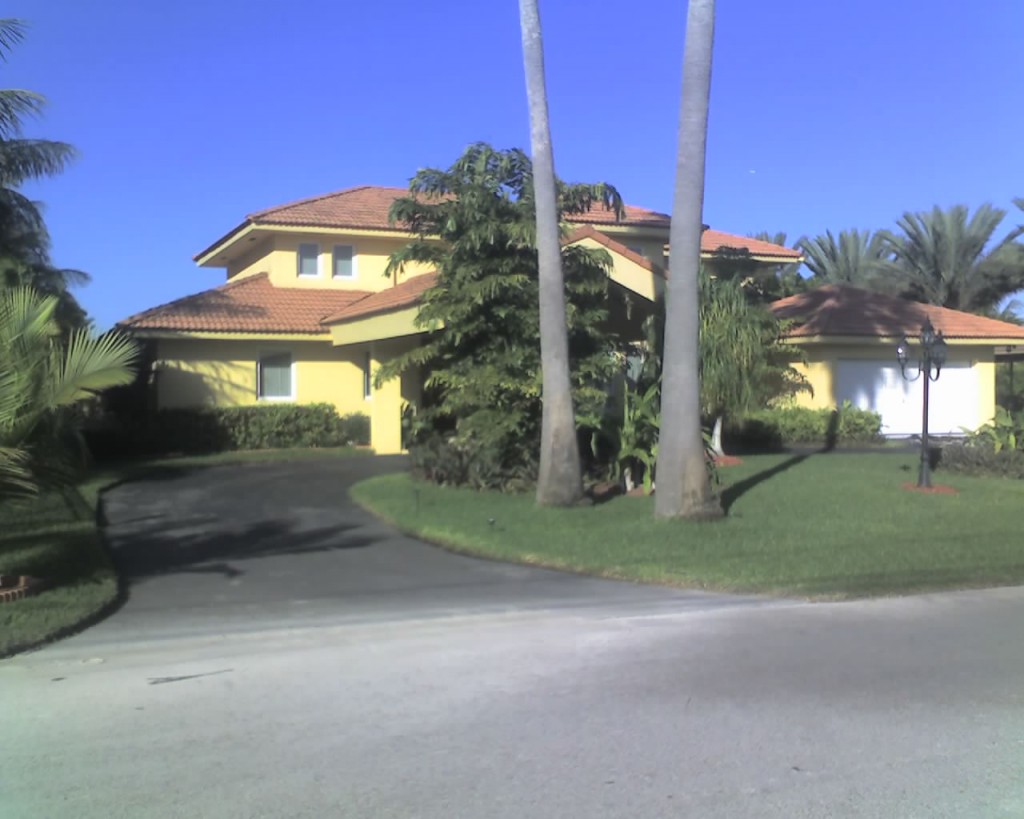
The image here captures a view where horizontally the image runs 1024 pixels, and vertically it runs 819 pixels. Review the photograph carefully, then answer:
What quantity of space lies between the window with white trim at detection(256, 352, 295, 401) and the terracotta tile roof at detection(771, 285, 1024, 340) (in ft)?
43.9

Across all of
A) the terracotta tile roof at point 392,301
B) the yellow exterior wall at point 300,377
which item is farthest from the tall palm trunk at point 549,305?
the yellow exterior wall at point 300,377

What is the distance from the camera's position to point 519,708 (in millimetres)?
5895

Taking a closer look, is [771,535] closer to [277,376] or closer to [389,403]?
[389,403]

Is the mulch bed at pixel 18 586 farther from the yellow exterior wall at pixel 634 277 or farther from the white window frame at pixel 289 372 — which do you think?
the white window frame at pixel 289 372

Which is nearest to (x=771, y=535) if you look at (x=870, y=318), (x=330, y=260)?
(x=870, y=318)

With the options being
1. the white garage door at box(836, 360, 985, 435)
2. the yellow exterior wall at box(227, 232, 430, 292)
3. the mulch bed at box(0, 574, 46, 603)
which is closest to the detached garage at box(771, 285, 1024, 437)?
the white garage door at box(836, 360, 985, 435)

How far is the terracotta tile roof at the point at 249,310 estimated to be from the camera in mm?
23844

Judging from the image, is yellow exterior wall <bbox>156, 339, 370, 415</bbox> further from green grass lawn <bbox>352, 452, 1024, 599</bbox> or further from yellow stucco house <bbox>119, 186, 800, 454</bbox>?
green grass lawn <bbox>352, 452, 1024, 599</bbox>

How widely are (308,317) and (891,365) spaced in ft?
54.2

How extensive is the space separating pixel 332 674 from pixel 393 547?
17.5ft

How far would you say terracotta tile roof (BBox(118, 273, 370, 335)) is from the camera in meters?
23.8

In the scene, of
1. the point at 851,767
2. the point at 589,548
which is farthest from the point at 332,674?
the point at 589,548

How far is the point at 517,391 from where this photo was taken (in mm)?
15828

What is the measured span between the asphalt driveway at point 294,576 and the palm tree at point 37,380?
159cm
